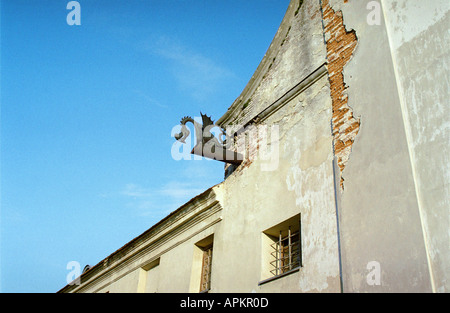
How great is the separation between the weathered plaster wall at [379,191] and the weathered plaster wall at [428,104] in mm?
111

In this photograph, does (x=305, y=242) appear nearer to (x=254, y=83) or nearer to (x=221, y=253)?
(x=221, y=253)

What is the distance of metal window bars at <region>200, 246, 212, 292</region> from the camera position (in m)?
10.5

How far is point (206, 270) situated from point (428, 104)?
602 centimetres

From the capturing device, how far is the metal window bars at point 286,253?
839cm

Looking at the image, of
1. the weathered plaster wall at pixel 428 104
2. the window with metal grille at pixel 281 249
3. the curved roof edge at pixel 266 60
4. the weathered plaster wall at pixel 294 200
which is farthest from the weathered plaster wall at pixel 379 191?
the curved roof edge at pixel 266 60

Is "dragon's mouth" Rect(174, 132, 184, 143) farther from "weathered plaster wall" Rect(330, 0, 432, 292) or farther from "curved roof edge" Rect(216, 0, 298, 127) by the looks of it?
"weathered plaster wall" Rect(330, 0, 432, 292)

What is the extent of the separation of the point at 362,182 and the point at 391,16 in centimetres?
277

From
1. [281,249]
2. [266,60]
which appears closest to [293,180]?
[281,249]

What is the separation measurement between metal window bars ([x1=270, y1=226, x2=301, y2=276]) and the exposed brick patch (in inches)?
60.6
